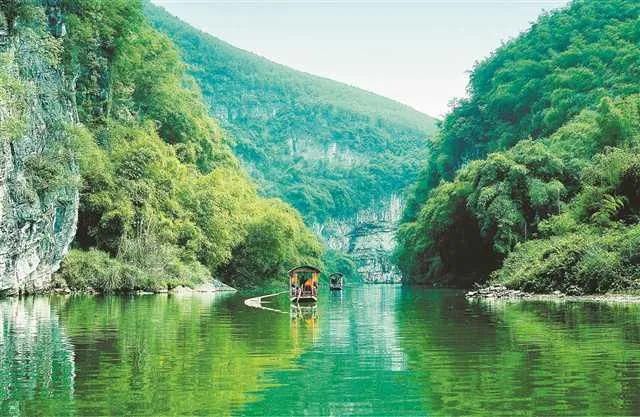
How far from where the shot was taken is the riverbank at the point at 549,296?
3600 cm

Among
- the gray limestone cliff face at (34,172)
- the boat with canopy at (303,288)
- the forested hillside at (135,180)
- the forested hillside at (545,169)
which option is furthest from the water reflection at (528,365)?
the forested hillside at (135,180)

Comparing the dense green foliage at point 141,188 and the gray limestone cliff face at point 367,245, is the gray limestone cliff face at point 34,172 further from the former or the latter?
the gray limestone cliff face at point 367,245

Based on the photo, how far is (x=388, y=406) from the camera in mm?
10773

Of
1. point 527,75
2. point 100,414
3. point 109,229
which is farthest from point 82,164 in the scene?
point 527,75

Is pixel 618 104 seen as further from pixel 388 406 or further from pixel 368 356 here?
pixel 388 406

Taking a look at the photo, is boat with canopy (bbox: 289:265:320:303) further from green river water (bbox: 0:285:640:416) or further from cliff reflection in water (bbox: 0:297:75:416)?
cliff reflection in water (bbox: 0:297:75:416)

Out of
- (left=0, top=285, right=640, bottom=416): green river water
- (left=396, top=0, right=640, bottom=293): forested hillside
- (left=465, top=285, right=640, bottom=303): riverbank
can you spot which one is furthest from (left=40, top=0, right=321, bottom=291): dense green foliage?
(left=0, top=285, right=640, bottom=416): green river water

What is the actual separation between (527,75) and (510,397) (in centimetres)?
9399

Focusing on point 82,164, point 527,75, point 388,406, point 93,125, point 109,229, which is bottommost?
point 388,406

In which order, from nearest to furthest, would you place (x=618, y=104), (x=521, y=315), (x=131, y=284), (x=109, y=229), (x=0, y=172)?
(x=521, y=315)
(x=0, y=172)
(x=131, y=284)
(x=109, y=229)
(x=618, y=104)

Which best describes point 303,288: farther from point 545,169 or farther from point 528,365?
point 545,169

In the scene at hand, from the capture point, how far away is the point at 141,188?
6412cm

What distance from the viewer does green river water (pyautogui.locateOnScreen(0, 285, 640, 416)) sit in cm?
1073

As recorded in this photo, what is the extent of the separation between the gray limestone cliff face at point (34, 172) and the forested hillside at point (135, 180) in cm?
50
